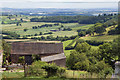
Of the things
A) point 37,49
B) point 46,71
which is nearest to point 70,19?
point 37,49

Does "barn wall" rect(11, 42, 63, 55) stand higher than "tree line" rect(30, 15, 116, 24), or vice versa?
"tree line" rect(30, 15, 116, 24)

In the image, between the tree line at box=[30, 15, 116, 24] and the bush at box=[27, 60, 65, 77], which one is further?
the tree line at box=[30, 15, 116, 24]

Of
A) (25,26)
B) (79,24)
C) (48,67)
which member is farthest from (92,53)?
(79,24)

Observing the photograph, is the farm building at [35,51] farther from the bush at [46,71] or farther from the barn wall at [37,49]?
the bush at [46,71]

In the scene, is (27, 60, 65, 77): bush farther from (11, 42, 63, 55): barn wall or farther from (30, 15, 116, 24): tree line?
(30, 15, 116, 24): tree line

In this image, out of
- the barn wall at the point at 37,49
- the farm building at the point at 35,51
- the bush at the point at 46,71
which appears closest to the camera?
the bush at the point at 46,71

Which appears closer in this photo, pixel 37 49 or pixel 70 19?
pixel 37 49

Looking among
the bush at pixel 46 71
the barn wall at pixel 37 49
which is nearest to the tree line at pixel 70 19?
the barn wall at pixel 37 49

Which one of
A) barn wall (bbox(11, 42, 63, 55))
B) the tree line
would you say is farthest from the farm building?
the tree line

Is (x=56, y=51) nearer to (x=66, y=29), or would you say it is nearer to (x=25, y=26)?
(x=25, y=26)

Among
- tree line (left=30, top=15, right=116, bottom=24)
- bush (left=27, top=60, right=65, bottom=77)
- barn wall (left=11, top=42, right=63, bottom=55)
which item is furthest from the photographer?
tree line (left=30, top=15, right=116, bottom=24)

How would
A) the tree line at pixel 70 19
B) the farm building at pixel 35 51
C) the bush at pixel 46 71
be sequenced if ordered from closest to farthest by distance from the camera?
the bush at pixel 46 71 < the farm building at pixel 35 51 < the tree line at pixel 70 19

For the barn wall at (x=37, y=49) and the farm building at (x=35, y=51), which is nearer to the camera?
the farm building at (x=35, y=51)

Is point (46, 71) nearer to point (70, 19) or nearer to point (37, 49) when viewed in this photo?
point (37, 49)
